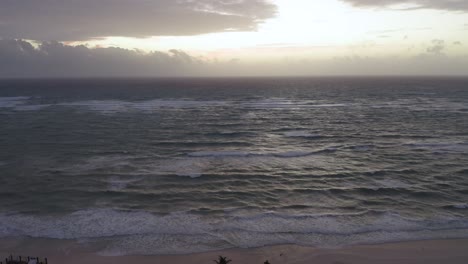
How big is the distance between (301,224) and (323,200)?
4219mm

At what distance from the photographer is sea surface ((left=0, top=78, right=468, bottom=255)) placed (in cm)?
2120

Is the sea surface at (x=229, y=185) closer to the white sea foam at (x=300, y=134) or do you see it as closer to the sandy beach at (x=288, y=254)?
the white sea foam at (x=300, y=134)

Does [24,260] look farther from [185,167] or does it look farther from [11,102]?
[11,102]

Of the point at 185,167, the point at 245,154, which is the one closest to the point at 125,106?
the point at 245,154

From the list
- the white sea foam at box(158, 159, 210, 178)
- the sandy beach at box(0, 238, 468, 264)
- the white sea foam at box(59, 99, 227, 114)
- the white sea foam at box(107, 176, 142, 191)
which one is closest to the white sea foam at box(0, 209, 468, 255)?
the sandy beach at box(0, 238, 468, 264)

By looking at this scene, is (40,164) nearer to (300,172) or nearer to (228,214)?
(228,214)

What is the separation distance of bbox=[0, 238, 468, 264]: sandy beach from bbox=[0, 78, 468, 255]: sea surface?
614 millimetres

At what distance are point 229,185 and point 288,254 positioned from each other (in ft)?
33.7

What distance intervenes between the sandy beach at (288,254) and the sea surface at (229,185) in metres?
0.61

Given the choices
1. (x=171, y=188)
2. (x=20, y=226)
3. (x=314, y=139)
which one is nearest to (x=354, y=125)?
(x=314, y=139)

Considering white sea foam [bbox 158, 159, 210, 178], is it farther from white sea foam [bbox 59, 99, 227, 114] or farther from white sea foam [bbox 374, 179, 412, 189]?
white sea foam [bbox 59, 99, 227, 114]

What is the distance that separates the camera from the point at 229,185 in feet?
93.9

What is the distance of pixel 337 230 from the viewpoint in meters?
21.5

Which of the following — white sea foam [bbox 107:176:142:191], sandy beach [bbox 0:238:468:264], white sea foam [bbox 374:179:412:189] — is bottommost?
sandy beach [bbox 0:238:468:264]
